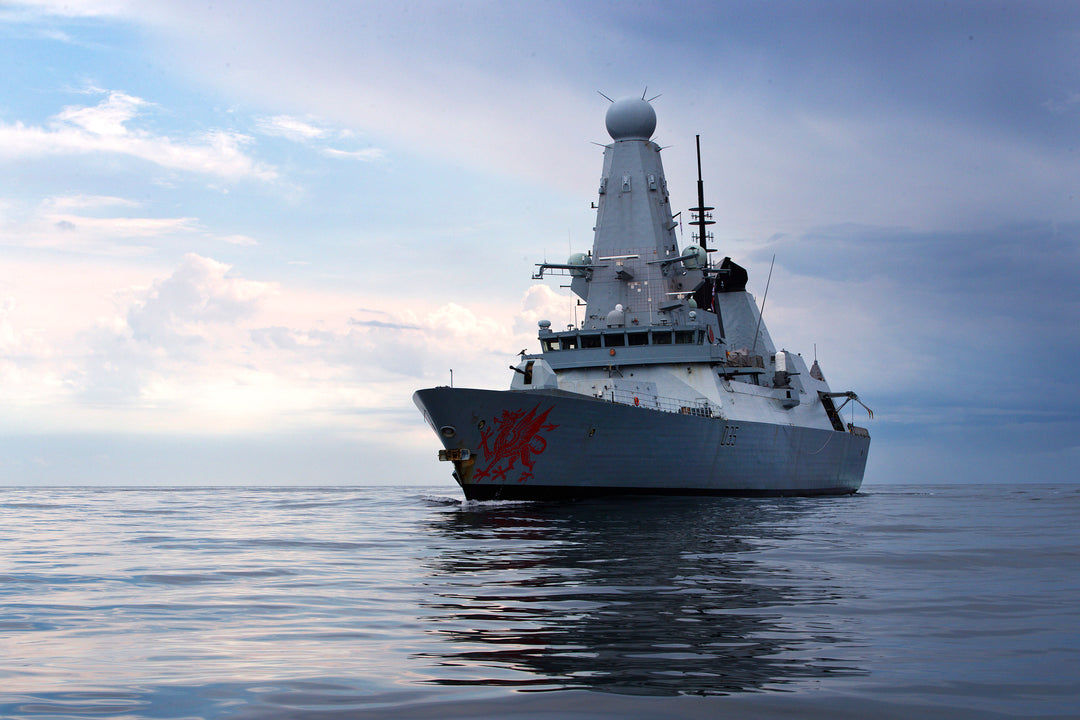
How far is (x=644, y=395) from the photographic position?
1125 inches

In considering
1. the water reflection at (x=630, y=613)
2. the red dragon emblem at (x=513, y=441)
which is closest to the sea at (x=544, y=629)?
the water reflection at (x=630, y=613)

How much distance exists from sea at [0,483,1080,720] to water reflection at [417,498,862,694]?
0.12ft

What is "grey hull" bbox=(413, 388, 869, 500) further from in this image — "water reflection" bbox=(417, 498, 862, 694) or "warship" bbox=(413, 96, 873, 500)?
"water reflection" bbox=(417, 498, 862, 694)

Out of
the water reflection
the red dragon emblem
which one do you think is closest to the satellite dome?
the red dragon emblem

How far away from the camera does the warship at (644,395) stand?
24016 mm

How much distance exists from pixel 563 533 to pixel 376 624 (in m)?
9.31

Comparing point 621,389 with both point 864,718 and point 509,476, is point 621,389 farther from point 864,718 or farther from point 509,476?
point 864,718

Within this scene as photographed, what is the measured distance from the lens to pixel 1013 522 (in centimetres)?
2102

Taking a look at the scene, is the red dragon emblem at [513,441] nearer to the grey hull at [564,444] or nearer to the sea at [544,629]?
the grey hull at [564,444]

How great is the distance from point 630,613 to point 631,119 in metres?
31.1

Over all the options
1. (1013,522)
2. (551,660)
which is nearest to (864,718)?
(551,660)

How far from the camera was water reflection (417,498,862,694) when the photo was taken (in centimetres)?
524

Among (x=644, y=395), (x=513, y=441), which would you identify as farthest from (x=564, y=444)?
(x=644, y=395)

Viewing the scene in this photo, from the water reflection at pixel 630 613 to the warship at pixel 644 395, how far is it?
8138mm
